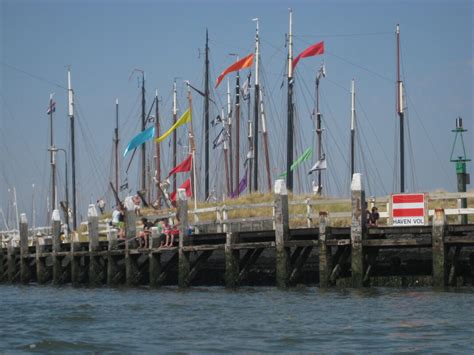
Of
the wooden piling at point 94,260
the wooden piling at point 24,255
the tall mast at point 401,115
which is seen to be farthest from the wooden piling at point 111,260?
the tall mast at point 401,115

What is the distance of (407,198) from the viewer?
3134cm

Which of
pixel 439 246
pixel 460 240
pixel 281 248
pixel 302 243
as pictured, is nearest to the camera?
pixel 460 240

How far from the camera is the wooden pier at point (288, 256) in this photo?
91.8ft

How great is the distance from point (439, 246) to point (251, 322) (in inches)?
268

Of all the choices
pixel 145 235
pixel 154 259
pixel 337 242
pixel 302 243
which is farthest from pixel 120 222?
pixel 337 242

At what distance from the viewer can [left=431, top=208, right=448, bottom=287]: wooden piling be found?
26.8 metres

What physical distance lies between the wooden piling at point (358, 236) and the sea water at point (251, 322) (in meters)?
0.42

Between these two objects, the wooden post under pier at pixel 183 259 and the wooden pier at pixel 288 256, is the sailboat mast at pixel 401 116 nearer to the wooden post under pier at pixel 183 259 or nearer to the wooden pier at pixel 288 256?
the wooden pier at pixel 288 256

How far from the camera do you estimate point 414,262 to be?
97.5 feet

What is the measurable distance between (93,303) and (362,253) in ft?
24.2

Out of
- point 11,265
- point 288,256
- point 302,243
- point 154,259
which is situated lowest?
point 11,265

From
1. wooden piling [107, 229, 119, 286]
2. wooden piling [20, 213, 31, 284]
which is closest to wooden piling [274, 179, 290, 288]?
wooden piling [107, 229, 119, 286]

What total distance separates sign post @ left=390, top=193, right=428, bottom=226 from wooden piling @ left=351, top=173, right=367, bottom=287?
10.7ft

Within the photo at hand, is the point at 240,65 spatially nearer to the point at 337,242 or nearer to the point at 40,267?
the point at 40,267
